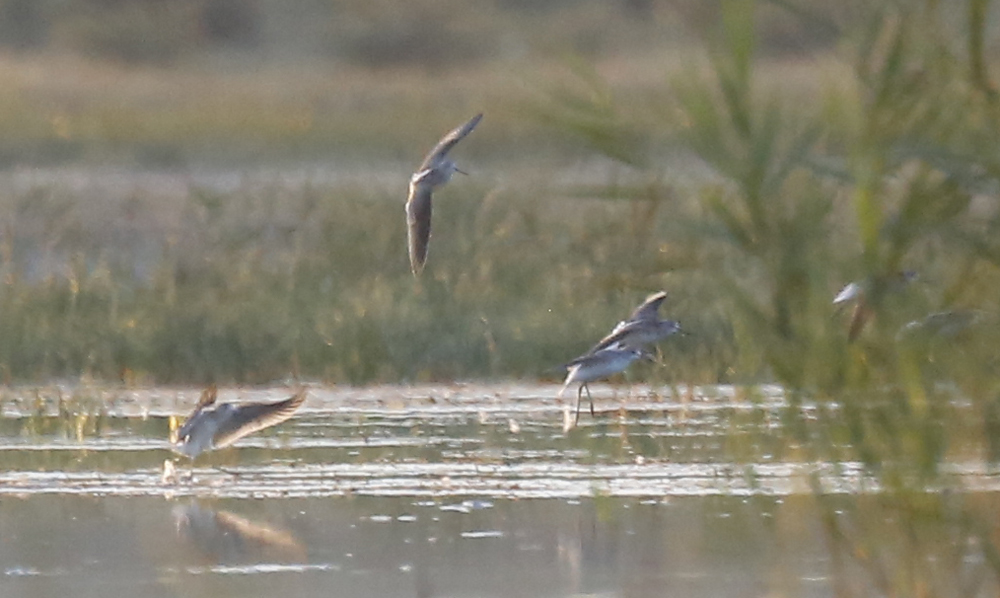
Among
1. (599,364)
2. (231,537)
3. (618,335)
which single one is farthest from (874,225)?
(618,335)

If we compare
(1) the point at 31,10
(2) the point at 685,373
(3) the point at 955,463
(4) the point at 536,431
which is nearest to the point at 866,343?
(3) the point at 955,463

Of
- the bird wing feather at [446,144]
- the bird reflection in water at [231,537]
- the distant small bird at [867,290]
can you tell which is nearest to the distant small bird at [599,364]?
the bird wing feather at [446,144]

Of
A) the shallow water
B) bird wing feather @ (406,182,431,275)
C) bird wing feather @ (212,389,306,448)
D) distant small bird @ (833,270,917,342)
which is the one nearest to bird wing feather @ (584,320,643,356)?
the shallow water

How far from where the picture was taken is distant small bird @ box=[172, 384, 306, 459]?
912cm

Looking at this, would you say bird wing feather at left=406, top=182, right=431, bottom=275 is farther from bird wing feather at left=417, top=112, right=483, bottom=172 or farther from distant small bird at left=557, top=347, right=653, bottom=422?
distant small bird at left=557, top=347, right=653, bottom=422

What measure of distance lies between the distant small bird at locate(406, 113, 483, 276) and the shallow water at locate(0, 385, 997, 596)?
2.55ft

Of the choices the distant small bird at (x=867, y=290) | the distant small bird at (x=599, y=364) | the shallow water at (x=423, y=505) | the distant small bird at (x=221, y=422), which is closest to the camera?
the distant small bird at (x=867, y=290)

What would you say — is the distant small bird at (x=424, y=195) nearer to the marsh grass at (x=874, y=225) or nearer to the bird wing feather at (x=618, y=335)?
the bird wing feather at (x=618, y=335)

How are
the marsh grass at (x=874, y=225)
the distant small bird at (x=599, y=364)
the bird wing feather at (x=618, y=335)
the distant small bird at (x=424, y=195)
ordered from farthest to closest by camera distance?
the bird wing feather at (x=618, y=335)
the distant small bird at (x=599, y=364)
the distant small bird at (x=424, y=195)
the marsh grass at (x=874, y=225)

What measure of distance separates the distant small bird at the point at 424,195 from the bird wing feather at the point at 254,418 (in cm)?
67

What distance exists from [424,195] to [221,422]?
3.81 ft

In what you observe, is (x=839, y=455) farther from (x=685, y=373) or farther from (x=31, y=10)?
(x=31, y=10)

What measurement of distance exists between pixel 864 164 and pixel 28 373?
7.29 meters

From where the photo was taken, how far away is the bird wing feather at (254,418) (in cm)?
920
